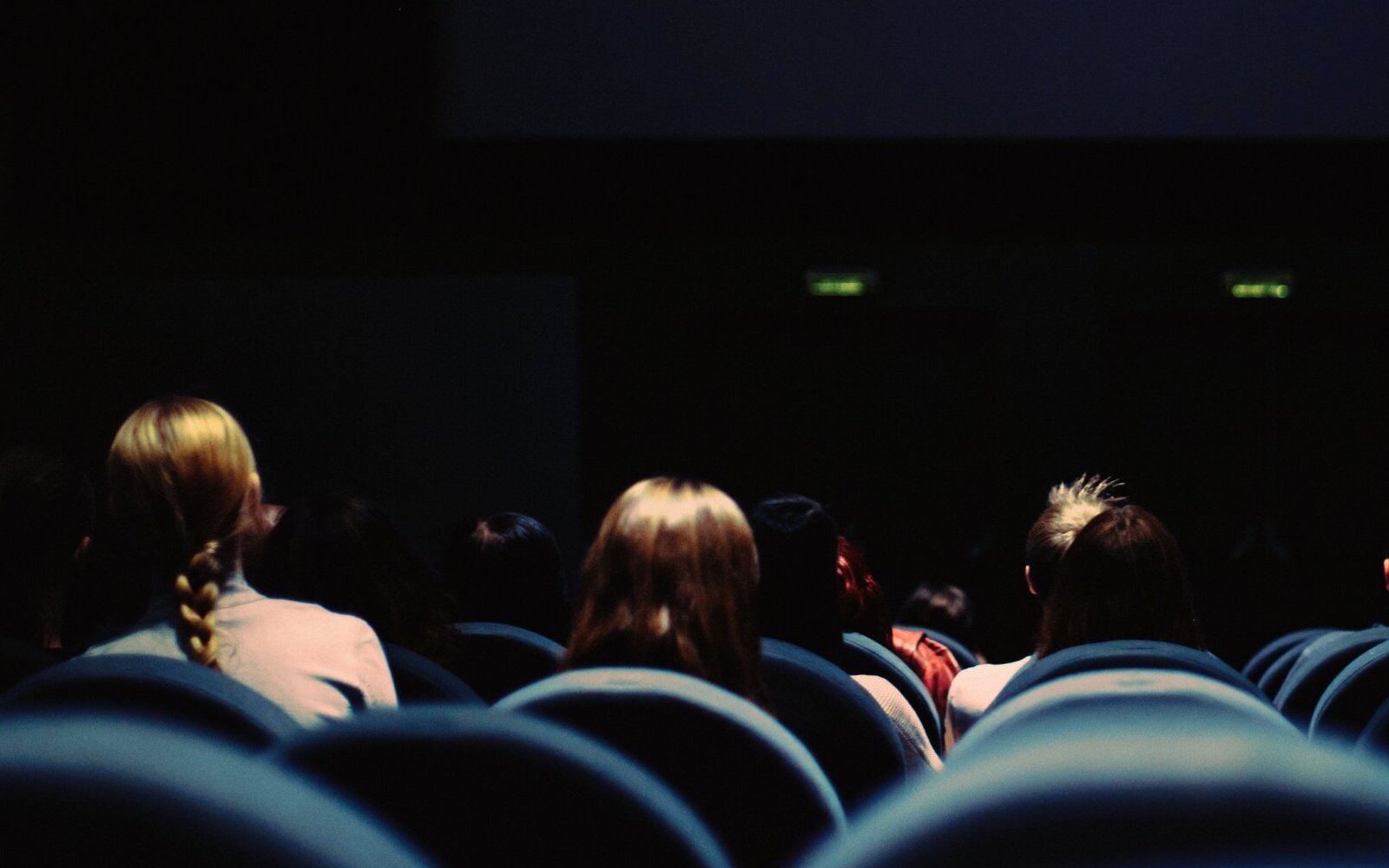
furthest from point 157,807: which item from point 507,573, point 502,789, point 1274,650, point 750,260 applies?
point 750,260

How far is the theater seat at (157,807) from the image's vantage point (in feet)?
1.93

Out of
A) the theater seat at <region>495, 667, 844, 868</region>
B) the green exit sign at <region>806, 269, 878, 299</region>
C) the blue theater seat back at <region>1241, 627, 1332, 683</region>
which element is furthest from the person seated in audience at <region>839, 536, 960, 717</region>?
the green exit sign at <region>806, 269, 878, 299</region>

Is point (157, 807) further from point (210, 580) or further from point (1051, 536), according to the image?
point (1051, 536)

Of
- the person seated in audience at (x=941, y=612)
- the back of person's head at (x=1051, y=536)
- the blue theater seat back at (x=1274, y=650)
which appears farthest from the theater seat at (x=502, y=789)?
the person seated in audience at (x=941, y=612)

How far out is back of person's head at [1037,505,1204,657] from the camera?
2207mm

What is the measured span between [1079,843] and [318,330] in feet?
22.8

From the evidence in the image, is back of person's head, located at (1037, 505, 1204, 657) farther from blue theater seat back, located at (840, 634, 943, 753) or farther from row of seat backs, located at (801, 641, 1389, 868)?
row of seat backs, located at (801, 641, 1389, 868)

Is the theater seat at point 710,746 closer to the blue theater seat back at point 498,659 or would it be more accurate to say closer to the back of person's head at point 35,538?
the blue theater seat back at point 498,659

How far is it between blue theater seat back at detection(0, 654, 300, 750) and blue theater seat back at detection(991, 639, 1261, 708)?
0.77m

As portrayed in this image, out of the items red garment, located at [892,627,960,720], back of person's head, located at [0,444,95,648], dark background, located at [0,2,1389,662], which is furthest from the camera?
dark background, located at [0,2,1389,662]

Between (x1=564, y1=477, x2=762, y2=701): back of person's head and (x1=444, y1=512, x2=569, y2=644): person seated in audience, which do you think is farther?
(x1=444, y1=512, x2=569, y2=644): person seated in audience

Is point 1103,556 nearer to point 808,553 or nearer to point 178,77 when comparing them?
point 808,553

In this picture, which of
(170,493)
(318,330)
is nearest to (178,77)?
(318,330)

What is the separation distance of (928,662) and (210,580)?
6.68ft
